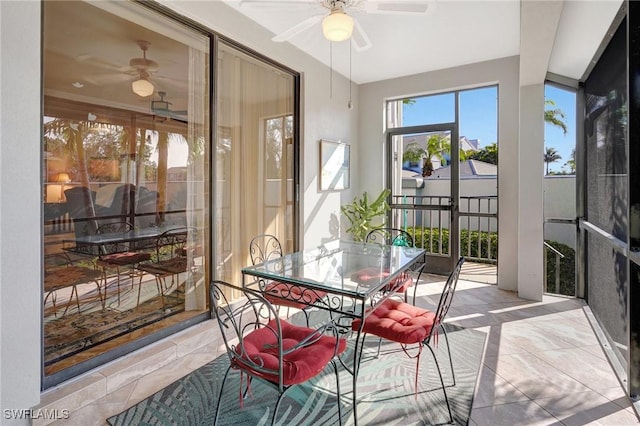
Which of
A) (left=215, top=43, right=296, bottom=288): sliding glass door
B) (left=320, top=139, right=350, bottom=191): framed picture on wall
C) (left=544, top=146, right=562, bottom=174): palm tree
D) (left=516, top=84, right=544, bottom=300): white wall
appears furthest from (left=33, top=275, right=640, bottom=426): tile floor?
(left=320, top=139, right=350, bottom=191): framed picture on wall

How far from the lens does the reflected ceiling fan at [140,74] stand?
2342 millimetres

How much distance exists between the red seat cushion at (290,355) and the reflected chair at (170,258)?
121 cm

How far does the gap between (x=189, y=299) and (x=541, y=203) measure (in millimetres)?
3669

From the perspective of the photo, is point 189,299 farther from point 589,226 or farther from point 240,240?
point 589,226

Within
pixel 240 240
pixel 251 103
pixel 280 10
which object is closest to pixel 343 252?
pixel 240 240

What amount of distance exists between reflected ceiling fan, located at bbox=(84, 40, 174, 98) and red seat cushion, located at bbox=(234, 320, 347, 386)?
1917 millimetres

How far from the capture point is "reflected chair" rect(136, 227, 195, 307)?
2693mm

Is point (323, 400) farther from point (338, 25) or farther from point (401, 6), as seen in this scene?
point (401, 6)

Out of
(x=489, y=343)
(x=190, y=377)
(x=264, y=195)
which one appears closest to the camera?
(x=190, y=377)

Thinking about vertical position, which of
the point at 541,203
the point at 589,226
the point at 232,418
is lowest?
the point at 232,418

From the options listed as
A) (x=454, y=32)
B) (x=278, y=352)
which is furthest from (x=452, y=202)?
(x=278, y=352)

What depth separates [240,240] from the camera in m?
3.24

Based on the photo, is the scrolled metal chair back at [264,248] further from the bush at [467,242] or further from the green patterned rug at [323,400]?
the bush at [467,242]

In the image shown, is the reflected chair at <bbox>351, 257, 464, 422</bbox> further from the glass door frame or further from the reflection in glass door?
the glass door frame
